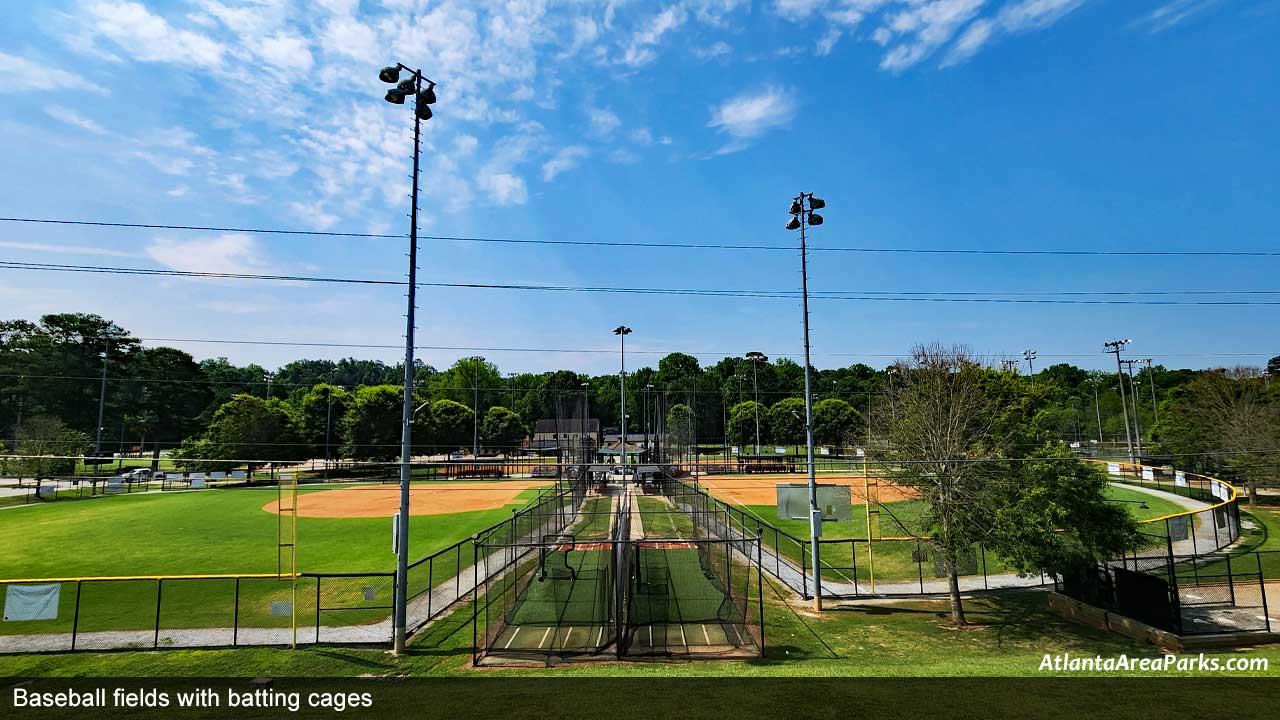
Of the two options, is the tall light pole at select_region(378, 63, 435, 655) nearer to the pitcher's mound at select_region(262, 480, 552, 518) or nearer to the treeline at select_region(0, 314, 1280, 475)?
the pitcher's mound at select_region(262, 480, 552, 518)

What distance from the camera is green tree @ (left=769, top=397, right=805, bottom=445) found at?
82.9m

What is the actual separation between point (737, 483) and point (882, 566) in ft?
91.8

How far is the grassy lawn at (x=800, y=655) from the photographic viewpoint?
11430 millimetres

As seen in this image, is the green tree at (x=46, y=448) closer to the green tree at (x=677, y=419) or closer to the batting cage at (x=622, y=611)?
the batting cage at (x=622, y=611)

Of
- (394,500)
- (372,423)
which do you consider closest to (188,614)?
(394,500)

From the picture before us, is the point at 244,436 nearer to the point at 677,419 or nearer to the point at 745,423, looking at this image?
the point at 677,419

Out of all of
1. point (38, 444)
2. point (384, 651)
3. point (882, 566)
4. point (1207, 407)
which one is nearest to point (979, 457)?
point (882, 566)

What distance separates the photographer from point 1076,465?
15.5 metres

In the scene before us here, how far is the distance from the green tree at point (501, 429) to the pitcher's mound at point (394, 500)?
3166 cm

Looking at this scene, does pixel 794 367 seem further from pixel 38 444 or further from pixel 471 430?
pixel 38 444

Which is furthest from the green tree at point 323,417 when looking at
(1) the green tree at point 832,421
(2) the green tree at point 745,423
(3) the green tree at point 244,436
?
(1) the green tree at point 832,421

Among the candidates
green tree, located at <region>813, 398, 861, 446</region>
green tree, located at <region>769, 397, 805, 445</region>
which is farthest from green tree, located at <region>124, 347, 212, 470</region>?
green tree, located at <region>813, 398, 861, 446</region>

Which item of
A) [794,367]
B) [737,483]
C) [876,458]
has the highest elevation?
[794,367]

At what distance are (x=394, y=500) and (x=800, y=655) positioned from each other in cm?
3676
